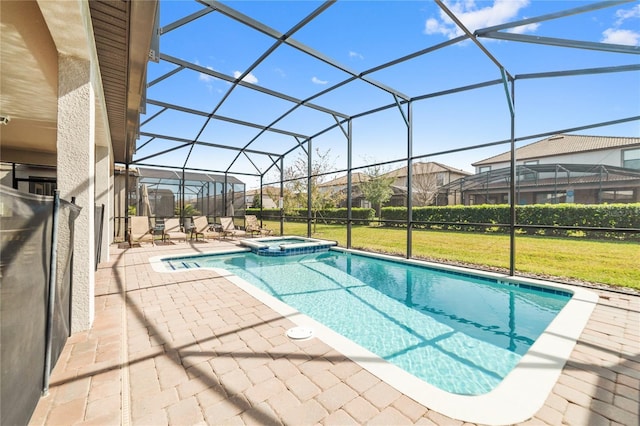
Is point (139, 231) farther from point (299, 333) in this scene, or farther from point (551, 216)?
point (551, 216)

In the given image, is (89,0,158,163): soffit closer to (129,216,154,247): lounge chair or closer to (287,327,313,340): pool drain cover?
(287,327,313,340): pool drain cover

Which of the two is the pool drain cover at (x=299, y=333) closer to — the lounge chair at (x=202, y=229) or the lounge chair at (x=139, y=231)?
the lounge chair at (x=139, y=231)

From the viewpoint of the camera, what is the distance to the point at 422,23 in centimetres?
461

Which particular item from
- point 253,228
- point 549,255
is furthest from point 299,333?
point 253,228

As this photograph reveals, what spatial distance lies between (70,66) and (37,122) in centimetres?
409

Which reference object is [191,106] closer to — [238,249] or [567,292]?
[238,249]

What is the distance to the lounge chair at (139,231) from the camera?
898 cm

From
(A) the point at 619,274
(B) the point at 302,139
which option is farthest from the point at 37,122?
(A) the point at 619,274

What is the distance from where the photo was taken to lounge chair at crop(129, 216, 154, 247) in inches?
353

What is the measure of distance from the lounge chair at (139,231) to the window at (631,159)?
16854 millimetres

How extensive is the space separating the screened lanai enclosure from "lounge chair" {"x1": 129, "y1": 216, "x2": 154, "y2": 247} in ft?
7.30

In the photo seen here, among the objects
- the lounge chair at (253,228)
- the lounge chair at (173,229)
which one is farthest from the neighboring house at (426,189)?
the lounge chair at (173,229)

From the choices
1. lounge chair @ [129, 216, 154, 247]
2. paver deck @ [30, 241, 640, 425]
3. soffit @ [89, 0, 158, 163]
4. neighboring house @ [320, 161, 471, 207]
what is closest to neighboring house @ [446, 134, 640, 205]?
neighboring house @ [320, 161, 471, 207]

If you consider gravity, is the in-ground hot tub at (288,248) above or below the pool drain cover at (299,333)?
above
